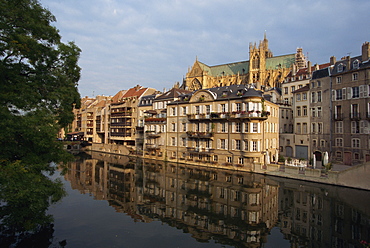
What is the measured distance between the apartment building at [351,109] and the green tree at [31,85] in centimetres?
4339

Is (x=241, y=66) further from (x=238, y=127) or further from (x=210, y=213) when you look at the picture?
(x=210, y=213)

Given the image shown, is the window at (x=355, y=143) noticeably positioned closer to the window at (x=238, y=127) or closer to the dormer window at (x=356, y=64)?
the dormer window at (x=356, y=64)

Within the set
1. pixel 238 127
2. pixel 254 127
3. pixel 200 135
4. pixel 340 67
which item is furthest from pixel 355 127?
pixel 200 135

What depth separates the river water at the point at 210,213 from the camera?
17688mm

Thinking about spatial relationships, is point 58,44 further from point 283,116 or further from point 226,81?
point 226,81

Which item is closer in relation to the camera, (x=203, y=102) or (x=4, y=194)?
(x=4, y=194)

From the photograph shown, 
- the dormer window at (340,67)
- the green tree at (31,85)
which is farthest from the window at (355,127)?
the green tree at (31,85)

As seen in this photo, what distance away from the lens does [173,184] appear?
3325 centimetres

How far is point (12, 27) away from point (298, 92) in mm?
49966

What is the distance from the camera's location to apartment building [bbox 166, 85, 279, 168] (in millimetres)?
40812

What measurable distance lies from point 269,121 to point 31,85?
40.1 m

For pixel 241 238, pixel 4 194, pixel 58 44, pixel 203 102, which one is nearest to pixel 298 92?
pixel 203 102

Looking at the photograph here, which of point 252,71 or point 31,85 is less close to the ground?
point 252,71

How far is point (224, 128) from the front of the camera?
44.3 m
